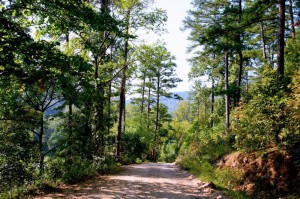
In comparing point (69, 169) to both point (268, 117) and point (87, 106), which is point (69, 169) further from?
point (268, 117)

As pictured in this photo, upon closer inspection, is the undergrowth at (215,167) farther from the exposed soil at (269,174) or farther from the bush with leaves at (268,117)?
the bush with leaves at (268,117)

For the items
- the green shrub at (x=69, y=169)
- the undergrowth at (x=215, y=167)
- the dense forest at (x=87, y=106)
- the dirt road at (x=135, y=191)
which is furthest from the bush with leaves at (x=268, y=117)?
the green shrub at (x=69, y=169)

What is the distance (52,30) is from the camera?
24.9 feet

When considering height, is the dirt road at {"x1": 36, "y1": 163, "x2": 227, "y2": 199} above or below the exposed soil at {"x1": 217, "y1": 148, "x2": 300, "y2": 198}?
below

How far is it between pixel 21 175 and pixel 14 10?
4.89 metres

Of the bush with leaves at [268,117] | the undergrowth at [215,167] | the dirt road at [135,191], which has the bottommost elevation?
the dirt road at [135,191]

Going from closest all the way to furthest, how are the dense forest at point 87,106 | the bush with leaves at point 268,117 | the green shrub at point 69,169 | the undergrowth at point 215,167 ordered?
1. the dense forest at point 87,106
2. the bush with leaves at point 268,117
3. the undergrowth at point 215,167
4. the green shrub at point 69,169

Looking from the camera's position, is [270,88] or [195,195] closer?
[195,195]

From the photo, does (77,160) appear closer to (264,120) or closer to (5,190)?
(5,190)

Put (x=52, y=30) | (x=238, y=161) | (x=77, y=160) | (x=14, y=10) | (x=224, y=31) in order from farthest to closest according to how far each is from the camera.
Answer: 1. (x=224, y=31)
2. (x=77, y=160)
3. (x=238, y=161)
4. (x=52, y=30)
5. (x=14, y=10)

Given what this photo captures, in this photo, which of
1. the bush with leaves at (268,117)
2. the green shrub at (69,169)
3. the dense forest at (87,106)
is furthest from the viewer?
the green shrub at (69,169)

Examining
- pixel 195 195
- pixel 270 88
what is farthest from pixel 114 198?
pixel 270 88

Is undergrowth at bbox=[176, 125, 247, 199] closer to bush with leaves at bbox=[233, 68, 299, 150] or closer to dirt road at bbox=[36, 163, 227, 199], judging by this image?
dirt road at bbox=[36, 163, 227, 199]

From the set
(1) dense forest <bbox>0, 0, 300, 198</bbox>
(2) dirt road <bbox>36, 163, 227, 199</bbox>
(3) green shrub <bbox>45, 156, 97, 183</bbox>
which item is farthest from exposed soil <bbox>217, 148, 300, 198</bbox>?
(3) green shrub <bbox>45, 156, 97, 183</bbox>
